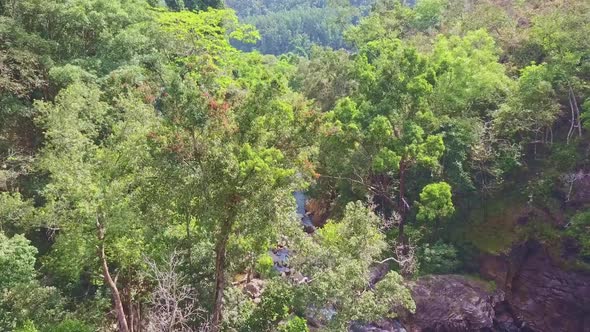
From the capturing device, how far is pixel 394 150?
20.7 m

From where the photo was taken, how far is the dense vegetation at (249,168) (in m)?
12.7

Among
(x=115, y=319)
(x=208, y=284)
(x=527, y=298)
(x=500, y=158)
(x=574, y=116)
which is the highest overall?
(x=574, y=116)

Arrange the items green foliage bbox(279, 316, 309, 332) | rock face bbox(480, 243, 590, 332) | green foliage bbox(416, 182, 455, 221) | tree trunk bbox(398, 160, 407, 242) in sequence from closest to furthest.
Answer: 1. green foliage bbox(279, 316, 309, 332)
2. green foliage bbox(416, 182, 455, 221)
3. rock face bbox(480, 243, 590, 332)
4. tree trunk bbox(398, 160, 407, 242)

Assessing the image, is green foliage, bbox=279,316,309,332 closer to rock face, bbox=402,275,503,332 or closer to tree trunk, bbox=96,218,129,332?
tree trunk, bbox=96,218,129,332

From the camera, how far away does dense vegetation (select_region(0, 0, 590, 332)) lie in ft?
41.5

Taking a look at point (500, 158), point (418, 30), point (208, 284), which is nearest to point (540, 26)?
point (500, 158)

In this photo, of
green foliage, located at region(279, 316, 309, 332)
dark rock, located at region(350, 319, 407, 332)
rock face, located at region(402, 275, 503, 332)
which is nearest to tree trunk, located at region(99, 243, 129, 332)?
green foliage, located at region(279, 316, 309, 332)

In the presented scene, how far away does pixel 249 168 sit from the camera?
11805 millimetres

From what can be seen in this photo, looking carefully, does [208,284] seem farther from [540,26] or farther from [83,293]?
[540,26]

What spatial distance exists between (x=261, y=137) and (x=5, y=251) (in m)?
7.37

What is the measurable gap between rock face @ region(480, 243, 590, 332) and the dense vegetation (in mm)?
721

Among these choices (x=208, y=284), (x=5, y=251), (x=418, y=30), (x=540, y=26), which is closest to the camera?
(x=5, y=251)

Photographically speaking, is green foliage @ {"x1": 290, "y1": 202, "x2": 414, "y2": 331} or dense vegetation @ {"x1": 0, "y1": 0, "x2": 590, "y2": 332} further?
green foliage @ {"x1": 290, "y1": 202, "x2": 414, "y2": 331}

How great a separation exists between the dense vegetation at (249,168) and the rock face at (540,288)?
0.72 m
